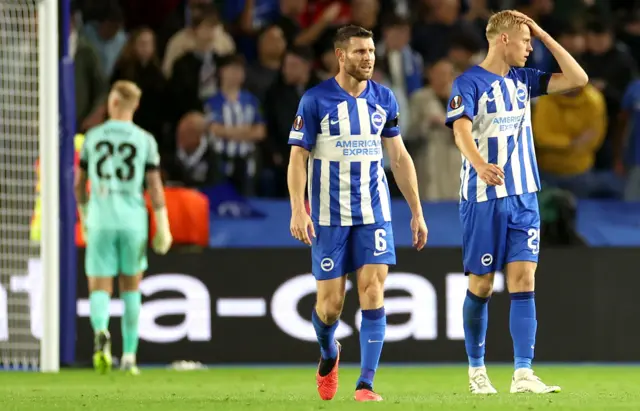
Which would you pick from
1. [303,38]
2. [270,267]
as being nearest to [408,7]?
[303,38]

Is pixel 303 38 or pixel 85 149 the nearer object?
pixel 85 149

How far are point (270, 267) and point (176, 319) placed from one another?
929 mm

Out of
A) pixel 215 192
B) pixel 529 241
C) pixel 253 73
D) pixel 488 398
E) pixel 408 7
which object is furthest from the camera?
pixel 408 7

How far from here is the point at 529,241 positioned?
7805 millimetres

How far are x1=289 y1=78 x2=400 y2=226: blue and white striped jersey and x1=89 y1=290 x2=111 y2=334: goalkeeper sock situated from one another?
11.4 ft

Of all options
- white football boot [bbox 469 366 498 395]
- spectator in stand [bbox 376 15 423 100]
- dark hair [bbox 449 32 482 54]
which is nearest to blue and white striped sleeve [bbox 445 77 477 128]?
white football boot [bbox 469 366 498 395]

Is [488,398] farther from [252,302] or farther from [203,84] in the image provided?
[203,84]

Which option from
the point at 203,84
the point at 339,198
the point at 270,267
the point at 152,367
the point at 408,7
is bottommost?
the point at 152,367

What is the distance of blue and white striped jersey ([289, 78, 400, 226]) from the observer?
7465mm

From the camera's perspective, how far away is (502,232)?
308 inches

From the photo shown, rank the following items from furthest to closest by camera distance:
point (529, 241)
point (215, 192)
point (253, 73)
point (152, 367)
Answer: point (253, 73)
point (215, 192)
point (152, 367)
point (529, 241)

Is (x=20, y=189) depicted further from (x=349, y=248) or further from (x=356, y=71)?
(x=356, y=71)

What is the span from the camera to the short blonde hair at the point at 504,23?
7805mm

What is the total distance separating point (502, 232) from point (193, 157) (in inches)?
244
